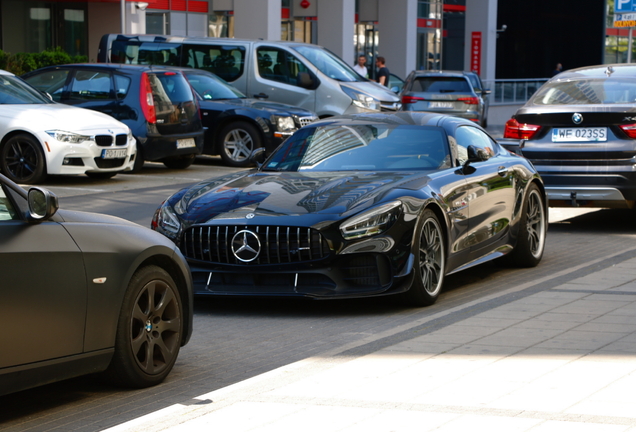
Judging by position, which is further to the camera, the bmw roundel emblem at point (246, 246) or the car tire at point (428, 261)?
the car tire at point (428, 261)

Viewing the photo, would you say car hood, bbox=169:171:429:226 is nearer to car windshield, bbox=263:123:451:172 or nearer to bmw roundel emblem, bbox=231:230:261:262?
bmw roundel emblem, bbox=231:230:261:262

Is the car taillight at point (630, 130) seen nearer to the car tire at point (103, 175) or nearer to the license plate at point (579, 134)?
the license plate at point (579, 134)

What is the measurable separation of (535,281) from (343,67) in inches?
581

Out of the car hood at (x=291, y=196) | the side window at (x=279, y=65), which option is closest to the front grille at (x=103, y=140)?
the side window at (x=279, y=65)

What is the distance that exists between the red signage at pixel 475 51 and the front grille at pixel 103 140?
124 feet

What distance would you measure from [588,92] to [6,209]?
8.46m

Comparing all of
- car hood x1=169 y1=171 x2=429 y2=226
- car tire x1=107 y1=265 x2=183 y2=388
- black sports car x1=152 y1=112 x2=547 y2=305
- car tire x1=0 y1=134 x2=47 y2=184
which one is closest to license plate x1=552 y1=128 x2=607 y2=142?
black sports car x1=152 y1=112 x2=547 y2=305

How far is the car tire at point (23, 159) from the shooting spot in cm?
1498

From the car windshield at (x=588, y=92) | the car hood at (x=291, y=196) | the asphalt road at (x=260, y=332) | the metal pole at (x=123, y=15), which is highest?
the metal pole at (x=123, y=15)

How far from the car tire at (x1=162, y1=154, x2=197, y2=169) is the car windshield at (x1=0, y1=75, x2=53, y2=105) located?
3.21m

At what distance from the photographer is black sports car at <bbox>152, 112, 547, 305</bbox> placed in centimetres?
722

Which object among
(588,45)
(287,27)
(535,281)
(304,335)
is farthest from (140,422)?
(588,45)

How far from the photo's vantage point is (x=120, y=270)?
518cm

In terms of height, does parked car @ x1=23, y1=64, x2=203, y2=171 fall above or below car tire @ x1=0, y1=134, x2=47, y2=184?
above
